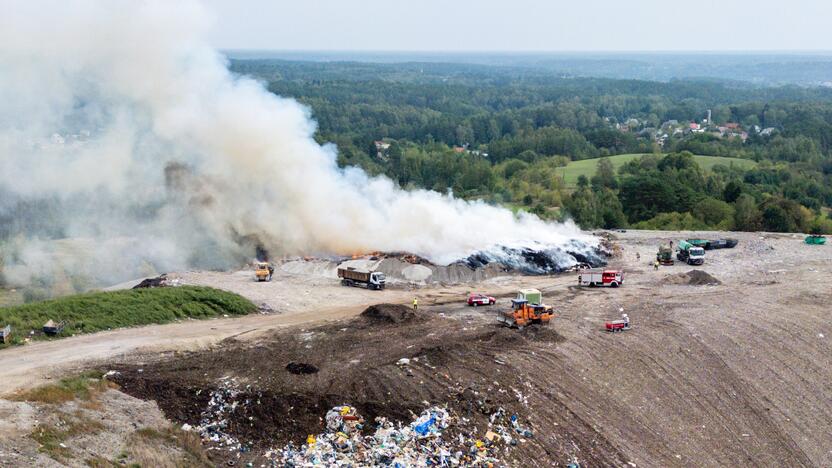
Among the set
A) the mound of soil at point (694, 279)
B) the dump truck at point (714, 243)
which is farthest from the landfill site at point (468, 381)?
the dump truck at point (714, 243)

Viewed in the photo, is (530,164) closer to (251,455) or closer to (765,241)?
(765,241)

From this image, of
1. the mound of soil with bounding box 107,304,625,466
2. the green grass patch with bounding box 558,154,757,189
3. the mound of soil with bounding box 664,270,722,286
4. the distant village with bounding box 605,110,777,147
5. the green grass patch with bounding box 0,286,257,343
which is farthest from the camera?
the distant village with bounding box 605,110,777,147

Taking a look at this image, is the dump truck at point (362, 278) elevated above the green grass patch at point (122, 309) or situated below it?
below

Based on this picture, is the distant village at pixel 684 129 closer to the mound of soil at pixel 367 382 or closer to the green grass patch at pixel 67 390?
the mound of soil at pixel 367 382

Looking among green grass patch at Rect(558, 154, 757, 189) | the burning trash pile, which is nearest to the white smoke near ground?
the burning trash pile

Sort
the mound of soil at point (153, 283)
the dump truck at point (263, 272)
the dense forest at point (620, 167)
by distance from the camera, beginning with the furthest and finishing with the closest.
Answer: the dense forest at point (620, 167), the dump truck at point (263, 272), the mound of soil at point (153, 283)

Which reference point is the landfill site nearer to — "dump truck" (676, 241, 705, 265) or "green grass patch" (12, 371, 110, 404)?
"green grass patch" (12, 371, 110, 404)
